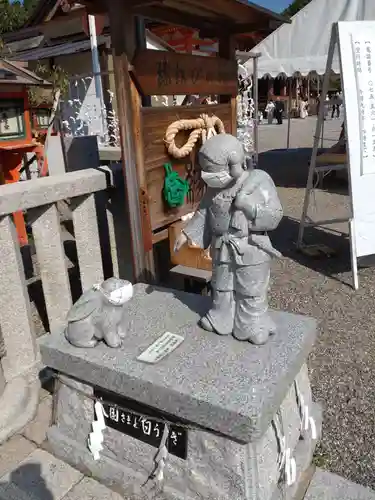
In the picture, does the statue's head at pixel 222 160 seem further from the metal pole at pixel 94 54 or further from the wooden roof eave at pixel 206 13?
the metal pole at pixel 94 54

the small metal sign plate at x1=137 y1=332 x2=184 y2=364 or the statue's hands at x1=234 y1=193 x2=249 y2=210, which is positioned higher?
the statue's hands at x1=234 y1=193 x2=249 y2=210

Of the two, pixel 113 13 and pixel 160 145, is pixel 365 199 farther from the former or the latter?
pixel 113 13

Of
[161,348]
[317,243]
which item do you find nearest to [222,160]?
[161,348]


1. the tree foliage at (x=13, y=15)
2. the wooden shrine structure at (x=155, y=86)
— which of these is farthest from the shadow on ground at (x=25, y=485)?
the tree foliage at (x=13, y=15)

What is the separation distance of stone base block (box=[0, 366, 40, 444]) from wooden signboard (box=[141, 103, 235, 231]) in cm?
113

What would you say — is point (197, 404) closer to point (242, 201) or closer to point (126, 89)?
point (242, 201)

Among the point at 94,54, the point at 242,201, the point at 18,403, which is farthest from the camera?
the point at 94,54

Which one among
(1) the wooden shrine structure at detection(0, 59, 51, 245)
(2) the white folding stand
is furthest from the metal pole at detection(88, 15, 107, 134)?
(2) the white folding stand

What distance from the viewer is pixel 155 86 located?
236cm

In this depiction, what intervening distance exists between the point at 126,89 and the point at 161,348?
1.36 metres

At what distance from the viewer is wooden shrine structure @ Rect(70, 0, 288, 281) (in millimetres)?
2205

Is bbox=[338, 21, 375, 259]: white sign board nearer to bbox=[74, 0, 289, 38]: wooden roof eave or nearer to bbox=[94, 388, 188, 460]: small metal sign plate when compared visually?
bbox=[74, 0, 289, 38]: wooden roof eave

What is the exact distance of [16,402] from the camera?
220 cm

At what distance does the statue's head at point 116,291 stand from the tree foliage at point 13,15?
11.4 m
